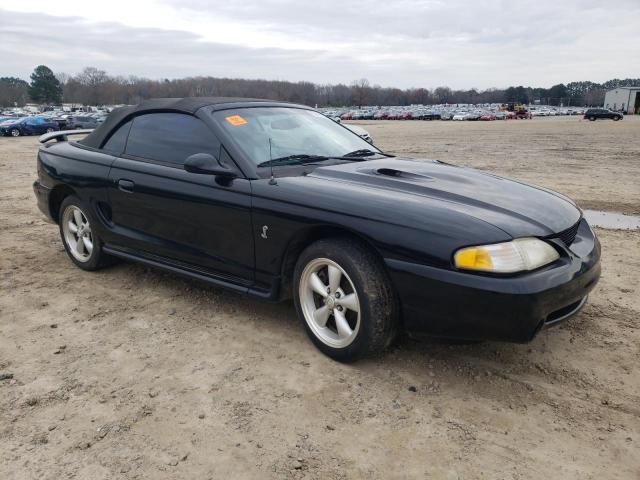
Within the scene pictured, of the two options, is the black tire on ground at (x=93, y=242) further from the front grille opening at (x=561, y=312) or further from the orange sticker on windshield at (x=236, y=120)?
the front grille opening at (x=561, y=312)

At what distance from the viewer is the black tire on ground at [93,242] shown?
452 centimetres

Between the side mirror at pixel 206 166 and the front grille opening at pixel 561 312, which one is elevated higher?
the side mirror at pixel 206 166

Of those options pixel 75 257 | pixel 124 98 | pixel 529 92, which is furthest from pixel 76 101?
pixel 75 257

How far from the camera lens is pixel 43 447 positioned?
2.42 meters

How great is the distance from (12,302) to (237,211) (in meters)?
2.11

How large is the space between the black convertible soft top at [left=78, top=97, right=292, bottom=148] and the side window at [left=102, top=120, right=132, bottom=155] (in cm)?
6

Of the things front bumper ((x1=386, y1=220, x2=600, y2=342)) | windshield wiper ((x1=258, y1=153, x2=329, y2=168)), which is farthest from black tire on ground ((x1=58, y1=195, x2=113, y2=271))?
front bumper ((x1=386, y1=220, x2=600, y2=342))

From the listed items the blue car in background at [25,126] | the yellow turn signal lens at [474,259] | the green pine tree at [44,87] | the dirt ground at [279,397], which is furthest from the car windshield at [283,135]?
the green pine tree at [44,87]

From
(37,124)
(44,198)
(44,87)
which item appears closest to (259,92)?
(44,87)

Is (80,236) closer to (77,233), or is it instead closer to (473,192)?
(77,233)

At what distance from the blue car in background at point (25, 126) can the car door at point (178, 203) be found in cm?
3260

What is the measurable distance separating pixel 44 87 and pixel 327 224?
132 meters

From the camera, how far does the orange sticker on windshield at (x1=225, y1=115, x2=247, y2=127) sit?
370cm

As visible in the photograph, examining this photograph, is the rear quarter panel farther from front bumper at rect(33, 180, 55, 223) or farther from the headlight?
the headlight
